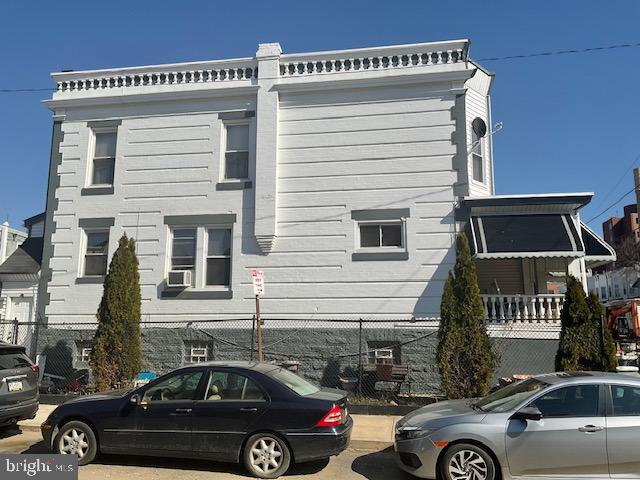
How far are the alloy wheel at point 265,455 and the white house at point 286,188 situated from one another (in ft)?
20.8

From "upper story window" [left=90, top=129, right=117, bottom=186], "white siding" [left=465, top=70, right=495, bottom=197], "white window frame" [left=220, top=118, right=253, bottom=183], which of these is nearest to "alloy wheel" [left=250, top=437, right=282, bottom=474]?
"white window frame" [left=220, top=118, right=253, bottom=183]

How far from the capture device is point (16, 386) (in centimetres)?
823

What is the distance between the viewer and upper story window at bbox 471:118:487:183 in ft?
46.1

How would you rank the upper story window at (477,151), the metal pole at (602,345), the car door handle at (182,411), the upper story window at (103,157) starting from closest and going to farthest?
the car door handle at (182,411) → the metal pole at (602,345) → the upper story window at (477,151) → the upper story window at (103,157)

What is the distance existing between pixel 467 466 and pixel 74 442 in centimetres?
506

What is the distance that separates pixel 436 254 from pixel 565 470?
7098mm

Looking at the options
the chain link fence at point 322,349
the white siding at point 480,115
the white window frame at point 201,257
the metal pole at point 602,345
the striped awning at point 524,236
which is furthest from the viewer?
the white siding at point 480,115

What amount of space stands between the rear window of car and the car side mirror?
25.2 feet

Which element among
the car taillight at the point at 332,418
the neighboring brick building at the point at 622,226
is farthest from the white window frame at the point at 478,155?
the neighboring brick building at the point at 622,226

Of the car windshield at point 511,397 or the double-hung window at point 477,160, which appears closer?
the car windshield at point 511,397

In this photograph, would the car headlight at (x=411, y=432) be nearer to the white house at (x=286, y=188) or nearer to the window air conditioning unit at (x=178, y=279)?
the white house at (x=286, y=188)

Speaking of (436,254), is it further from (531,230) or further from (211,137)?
(211,137)

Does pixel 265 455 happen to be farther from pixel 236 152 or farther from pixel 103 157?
pixel 103 157

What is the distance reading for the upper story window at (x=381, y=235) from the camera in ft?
42.7
